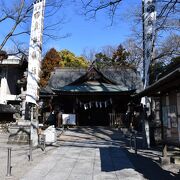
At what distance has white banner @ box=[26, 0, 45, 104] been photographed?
1656cm

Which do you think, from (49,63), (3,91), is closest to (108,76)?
(3,91)

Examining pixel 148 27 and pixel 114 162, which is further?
pixel 148 27

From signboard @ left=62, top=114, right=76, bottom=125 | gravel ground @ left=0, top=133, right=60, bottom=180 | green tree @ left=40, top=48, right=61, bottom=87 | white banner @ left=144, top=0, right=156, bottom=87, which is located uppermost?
green tree @ left=40, top=48, right=61, bottom=87

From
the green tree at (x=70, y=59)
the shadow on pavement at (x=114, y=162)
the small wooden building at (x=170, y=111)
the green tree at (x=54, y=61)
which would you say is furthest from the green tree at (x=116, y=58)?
the small wooden building at (x=170, y=111)

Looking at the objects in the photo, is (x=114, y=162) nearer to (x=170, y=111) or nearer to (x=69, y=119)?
(x=170, y=111)

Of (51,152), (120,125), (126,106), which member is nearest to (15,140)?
(51,152)

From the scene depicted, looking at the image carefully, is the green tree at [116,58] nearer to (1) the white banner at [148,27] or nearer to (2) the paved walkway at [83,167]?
(1) the white banner at [148,27]

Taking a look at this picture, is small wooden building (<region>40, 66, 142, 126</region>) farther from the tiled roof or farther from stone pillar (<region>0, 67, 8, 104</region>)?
stone pillar (<region>0, 67, 8, 104</region>)

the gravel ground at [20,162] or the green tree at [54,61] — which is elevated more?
the green tree at [54,61]

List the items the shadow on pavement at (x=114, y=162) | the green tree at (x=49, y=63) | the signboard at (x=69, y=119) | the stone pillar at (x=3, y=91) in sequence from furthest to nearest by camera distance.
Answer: the green tree at (x=49, y=63)
the stone pillar at (x=3, y=91)
the signboard at (x=69, y=119)
the shadow on pavement at (x=114, y=162)

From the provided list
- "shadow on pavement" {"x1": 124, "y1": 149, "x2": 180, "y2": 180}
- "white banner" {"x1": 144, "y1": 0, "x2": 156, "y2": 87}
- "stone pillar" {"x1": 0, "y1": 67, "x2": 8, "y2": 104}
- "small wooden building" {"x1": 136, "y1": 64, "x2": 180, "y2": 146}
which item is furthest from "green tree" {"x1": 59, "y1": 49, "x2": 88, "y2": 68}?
"small wooden building" {"x1": 136, "y1": 64, "x2": 180, "y2": 146}

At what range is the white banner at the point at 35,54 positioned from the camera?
1656 centimetres

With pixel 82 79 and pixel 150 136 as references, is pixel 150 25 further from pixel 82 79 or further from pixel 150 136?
pixel 82 79

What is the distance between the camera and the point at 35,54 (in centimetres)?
1717
